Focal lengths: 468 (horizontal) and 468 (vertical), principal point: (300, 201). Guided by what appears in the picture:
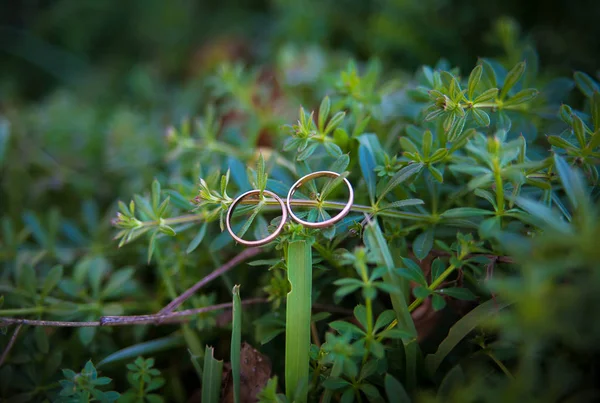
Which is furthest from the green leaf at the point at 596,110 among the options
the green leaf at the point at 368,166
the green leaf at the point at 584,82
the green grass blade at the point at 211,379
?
the green grass blade at the point at 211,379

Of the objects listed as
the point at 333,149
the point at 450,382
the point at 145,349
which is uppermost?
the point at 333,149

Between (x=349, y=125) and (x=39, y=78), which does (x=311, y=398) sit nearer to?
(x=349, y=125)

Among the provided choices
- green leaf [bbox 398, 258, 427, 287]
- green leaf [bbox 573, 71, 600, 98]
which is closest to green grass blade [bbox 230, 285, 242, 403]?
green leaf [bbox 398, 258, 427, 287]

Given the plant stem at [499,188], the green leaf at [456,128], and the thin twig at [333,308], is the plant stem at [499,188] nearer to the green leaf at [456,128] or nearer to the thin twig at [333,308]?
the green leaf at [456,128]

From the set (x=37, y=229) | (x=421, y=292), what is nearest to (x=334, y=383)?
(x=421, y=292)

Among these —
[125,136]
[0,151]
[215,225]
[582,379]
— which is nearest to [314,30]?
[125,136]

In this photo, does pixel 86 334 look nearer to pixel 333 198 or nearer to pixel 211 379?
pixel 211 379

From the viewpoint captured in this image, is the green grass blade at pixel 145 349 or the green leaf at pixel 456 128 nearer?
the green leaf at pixel 456 128
